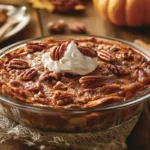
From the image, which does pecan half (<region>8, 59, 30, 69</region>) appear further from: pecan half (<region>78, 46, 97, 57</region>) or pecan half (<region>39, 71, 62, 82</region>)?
pecan half (<region>78, 46, 97, 57</region>)

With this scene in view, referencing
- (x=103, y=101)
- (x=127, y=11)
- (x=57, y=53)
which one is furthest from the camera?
(x=127, y=11)

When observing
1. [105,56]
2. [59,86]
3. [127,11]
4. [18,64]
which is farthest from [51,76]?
[127,11]

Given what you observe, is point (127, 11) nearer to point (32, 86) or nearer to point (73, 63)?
point (73, 63)

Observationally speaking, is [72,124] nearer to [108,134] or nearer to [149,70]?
[108,134]

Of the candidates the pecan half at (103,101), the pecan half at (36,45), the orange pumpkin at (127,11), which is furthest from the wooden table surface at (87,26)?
the pecan half at (103,101)

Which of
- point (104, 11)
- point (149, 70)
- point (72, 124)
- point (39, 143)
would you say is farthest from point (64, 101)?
point (104, 11)

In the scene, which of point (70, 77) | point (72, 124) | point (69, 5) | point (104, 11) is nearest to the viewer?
point (72, 124)
